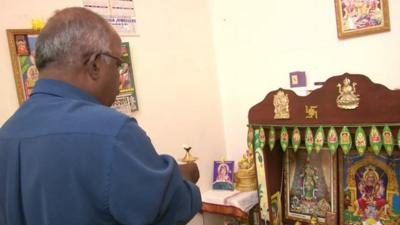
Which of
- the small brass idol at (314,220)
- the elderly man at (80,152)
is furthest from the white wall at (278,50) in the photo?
the elderly man at (80,152)

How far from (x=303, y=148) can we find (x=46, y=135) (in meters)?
1.32

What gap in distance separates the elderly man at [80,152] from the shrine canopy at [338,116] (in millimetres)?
847

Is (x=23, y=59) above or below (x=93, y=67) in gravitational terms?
above

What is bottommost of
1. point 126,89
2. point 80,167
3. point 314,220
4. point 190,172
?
point 314,220

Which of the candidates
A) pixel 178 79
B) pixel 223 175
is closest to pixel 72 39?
pixel 178 79

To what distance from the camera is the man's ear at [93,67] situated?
29.1 inches

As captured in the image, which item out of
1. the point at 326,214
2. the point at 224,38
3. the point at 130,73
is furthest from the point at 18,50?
the point at 326,214

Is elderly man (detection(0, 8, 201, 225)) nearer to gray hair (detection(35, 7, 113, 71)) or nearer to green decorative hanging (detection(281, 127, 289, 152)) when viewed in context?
gray hair (detection(35, 7, 113, 71))

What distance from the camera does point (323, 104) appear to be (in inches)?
56.6

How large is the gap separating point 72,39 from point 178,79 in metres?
1.29

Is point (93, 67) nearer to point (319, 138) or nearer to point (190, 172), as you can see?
point (190, 172)

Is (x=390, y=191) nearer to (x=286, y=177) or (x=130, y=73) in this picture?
(x=286, y=177)

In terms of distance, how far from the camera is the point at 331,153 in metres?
1.58

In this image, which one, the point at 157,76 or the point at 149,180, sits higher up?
the point at 157,76
